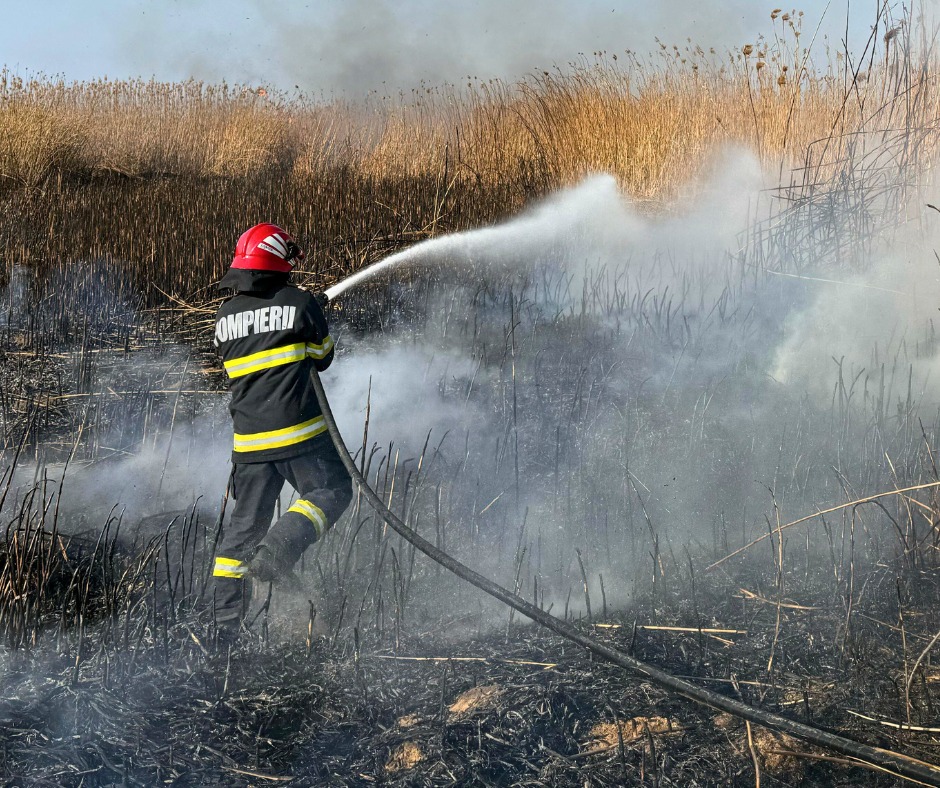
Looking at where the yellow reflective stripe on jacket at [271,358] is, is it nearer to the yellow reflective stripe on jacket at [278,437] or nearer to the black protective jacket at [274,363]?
the black protective jacket at [274,363]

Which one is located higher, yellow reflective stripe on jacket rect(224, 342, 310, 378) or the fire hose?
yellow reflective stripe on jacket rect(224, 342, 310, 378)

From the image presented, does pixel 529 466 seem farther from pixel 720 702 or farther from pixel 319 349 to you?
pixel 720 702

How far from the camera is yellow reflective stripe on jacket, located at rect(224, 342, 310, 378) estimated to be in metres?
2.99

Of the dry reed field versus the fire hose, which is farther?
the dry reed field

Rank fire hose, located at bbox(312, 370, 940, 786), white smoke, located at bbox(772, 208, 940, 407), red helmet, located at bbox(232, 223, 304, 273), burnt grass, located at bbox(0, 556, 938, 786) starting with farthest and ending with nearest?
white smoke, located at bbox(772, 208, 940, 407), red helmet, located at bbox(232, 223, 304, 273), burnt grass, located at bbox(0, 556, 938, 786), fire hose, located at bbox(312, 370, 940, 786)

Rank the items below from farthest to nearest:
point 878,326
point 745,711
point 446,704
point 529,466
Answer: point 878,326
point 529,466
point 446,704
point 745,711

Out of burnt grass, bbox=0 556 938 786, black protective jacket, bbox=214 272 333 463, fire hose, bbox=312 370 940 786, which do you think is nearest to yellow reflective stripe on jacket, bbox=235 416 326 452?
black protective jacket, bbox=214 272 333 463

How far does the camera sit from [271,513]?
10.3 ft

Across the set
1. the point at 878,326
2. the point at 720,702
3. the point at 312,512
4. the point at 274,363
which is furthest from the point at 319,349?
the point at 878,326

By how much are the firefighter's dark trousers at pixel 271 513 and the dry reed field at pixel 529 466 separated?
140 mm

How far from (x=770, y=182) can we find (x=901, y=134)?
1.65 meters

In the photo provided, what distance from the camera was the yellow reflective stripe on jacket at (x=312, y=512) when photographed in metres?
2.99

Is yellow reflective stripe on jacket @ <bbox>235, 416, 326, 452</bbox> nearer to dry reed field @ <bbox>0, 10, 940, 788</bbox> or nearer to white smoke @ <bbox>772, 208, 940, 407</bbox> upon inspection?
dry reed field @ <bbox>0, 10, 940, 788</bbox>

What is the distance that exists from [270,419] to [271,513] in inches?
15.1
